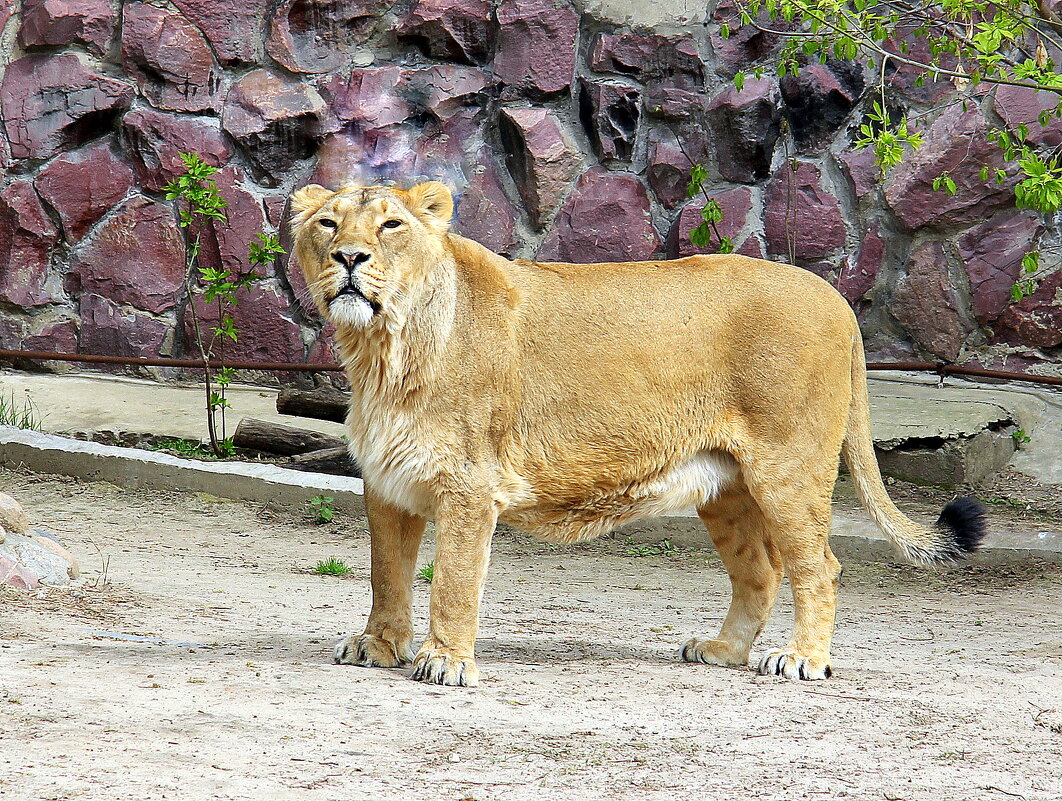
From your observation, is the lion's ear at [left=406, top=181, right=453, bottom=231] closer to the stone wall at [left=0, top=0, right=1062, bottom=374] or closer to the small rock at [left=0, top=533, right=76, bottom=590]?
the small rock at [left=0, top=533, right=76, bottom=590]

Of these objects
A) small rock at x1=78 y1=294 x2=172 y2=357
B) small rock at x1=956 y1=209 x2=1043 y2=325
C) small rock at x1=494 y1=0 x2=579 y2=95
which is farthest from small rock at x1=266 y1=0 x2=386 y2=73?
small rock at x1=956 y1=209 x2=1043 y2=325

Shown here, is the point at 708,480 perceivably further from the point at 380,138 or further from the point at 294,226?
the point at 380,138

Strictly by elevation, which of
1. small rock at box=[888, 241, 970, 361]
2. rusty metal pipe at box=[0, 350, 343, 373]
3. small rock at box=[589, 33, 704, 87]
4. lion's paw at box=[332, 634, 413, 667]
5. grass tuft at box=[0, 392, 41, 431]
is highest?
small rock at box=[589, 33, 704, 87]

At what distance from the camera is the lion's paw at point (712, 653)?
468 centimetres

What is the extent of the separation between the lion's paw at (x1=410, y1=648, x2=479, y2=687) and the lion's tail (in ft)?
5.50

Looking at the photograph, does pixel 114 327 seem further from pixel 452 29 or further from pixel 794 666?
pixel 794 666

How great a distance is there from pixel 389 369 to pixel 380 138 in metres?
4.77

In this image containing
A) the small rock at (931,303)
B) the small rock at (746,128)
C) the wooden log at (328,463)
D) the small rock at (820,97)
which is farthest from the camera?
the small rock at (746,128)

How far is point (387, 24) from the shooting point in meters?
8.68

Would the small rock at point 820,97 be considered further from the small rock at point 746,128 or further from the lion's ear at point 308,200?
the lion's ear at point 308,200

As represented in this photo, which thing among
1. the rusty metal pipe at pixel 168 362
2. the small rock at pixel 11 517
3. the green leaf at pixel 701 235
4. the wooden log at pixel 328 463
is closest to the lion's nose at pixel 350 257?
the small rock at pixel 11 517

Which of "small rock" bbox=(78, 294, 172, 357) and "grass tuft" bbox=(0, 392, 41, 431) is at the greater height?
"small rock" bbox=(78, 294, 172, 357)

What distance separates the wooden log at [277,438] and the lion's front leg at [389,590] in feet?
10.8

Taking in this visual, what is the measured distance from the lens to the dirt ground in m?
3.11
